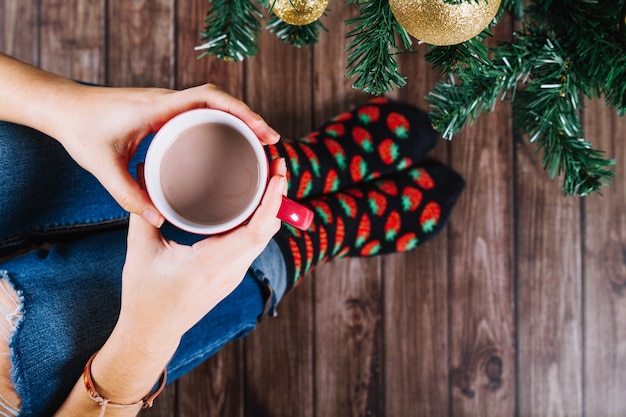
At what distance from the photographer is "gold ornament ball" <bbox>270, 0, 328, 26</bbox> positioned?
49 centimetres

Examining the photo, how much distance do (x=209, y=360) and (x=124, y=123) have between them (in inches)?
25.0

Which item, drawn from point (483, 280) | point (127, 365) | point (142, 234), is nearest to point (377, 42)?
point (142, 234)

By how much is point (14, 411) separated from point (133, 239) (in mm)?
296

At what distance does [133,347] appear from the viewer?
0.50 metres

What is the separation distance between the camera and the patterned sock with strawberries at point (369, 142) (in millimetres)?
934

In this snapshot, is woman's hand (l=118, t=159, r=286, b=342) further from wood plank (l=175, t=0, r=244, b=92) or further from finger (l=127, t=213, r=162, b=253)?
wood plank (l=175, t=0, r=244, b=92)

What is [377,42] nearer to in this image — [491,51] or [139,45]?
[491,51]

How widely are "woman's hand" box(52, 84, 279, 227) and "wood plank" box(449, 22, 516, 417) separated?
23.9 inches

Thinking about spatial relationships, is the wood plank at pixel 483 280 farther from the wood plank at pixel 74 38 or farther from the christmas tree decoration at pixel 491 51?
the wood plank at pixel 74 38

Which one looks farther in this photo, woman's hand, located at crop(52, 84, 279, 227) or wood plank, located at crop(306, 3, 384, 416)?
wood plank, located at crop(306, 3, 384, 416)

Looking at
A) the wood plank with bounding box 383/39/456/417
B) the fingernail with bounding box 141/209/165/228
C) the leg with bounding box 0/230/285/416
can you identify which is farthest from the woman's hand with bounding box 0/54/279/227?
the wood plank with bounding box 383/39/456/417

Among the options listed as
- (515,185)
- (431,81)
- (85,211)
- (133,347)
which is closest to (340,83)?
(431,81)

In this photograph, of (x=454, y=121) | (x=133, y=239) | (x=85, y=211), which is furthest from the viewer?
(x=85, y=211)

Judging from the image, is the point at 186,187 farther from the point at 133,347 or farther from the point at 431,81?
the point at 431,81
